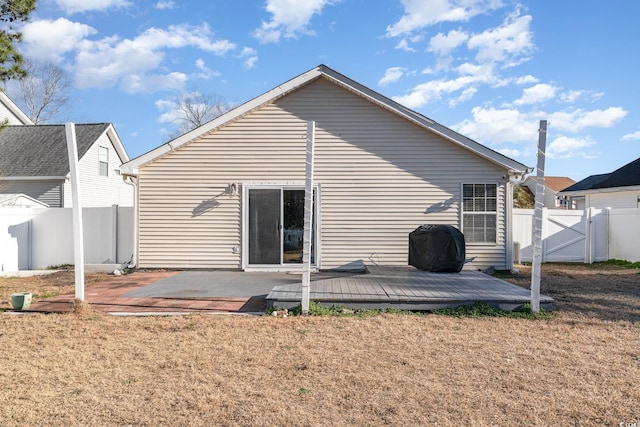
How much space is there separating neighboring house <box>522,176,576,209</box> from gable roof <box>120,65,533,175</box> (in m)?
28.9

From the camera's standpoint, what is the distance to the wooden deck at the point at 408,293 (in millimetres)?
6387

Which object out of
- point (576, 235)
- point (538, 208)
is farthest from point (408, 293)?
point (576, 235)

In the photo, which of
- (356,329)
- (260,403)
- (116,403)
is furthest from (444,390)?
(116,403)

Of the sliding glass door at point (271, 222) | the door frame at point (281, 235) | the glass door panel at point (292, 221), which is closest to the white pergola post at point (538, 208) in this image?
the door frame at point (281, 235)

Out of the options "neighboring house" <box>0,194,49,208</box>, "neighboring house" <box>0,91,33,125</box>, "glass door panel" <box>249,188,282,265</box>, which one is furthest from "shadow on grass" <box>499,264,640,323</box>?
"neighboring house" <box>0,91,33,125</box>

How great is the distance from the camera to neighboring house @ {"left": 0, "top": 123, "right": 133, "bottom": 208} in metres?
16.1

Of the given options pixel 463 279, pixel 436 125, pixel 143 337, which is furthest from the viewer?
pixel 436 125

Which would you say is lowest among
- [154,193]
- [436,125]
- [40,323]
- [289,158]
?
[40,323]

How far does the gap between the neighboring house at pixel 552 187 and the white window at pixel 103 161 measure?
31.6m

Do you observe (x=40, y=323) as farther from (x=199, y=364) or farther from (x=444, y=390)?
(x=444, y=390)

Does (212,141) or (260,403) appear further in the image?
(212,141)

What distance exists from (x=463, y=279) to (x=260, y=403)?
5973 mm

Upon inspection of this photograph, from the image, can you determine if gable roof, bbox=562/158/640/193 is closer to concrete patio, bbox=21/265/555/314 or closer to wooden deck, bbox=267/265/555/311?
concrete patio, bbox=21/265/555/314

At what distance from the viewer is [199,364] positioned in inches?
164
